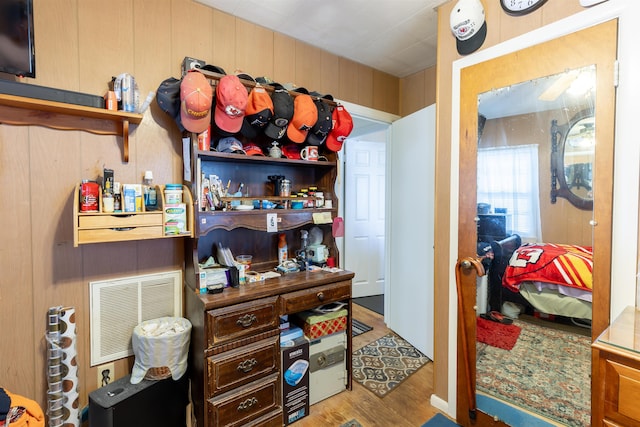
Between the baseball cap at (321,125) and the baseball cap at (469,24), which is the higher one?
the baseball cap at (469,24)

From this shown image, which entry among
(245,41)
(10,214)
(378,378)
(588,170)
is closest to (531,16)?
(588,170)

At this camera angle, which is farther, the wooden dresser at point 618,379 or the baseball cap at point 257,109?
the baseball cap at point 257,109

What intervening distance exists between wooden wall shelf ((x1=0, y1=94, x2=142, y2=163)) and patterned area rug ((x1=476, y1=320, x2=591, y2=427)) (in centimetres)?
227

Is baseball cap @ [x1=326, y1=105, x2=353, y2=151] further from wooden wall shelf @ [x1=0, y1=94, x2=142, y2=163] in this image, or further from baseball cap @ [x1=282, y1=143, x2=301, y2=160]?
wooden wall shelf @ [x1=0, y1=94, x2=142, y2=163]

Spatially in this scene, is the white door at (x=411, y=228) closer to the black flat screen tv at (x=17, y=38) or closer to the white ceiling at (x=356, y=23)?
the white ceiling at (x=356, y=23)

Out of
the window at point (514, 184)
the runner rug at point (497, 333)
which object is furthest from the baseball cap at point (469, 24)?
the runner rug at point (497, 333)

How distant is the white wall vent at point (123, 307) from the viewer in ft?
5.43

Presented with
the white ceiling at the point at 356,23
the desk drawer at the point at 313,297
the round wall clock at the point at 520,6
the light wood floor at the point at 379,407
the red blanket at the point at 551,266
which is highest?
the white ceiling at the point at 356,23

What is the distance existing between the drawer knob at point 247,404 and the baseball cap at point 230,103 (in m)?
1.48

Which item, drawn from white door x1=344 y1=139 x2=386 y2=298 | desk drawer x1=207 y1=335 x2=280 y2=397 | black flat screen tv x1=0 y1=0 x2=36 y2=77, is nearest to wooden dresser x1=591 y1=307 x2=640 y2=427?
desk drawer x1=207 y1=335 x2=280 y2=397

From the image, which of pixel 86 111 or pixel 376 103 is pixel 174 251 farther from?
pixel 376 103

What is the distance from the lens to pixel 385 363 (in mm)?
2494

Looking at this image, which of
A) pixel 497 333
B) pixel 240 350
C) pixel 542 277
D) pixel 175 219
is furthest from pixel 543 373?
pixel 175 219

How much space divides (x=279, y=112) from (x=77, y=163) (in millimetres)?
1085
